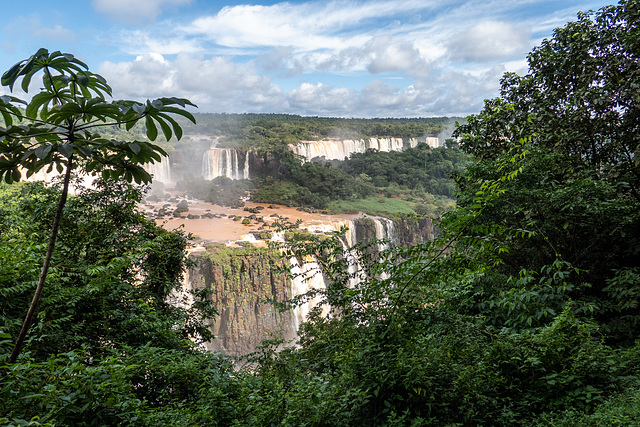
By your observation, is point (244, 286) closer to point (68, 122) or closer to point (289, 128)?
point (68, 122)

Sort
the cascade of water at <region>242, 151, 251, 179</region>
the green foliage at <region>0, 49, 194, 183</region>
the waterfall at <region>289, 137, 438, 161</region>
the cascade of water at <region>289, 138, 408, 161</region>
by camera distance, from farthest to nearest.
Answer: the waterfall at <region>289, 137, 438, 161</region>, the cascade of water at <region>289, 138, 408, 161</region>, the cascade of water at <region>242, 151, 251, 179</region>, the green foliage at <region>0, 49, 194, 183</region>

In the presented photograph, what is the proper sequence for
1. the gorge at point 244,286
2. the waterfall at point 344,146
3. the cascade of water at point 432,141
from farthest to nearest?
the cascade of water at point 432,141
the waterfall at point 344,146
the gorge at point 244,286

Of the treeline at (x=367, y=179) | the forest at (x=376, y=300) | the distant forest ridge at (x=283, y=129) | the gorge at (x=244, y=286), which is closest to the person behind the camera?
the forest at (x=376, y=300)

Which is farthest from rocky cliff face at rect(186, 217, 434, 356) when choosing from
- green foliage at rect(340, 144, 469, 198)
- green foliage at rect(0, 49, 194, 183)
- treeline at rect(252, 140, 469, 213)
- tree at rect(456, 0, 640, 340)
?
green foliage at rect(340, 144, 469, 198)

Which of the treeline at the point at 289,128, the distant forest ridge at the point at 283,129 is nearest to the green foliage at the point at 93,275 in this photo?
the distant forest ridge at the point at 283,129

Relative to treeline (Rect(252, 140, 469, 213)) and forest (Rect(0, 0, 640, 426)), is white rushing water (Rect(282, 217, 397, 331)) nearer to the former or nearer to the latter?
treeline (Rect(252, 140, 469, 213))

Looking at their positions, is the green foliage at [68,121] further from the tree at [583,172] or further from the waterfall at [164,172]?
the waterfall at [164,172]

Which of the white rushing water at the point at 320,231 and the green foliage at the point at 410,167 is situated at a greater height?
the green foliage at the point at 410,167
